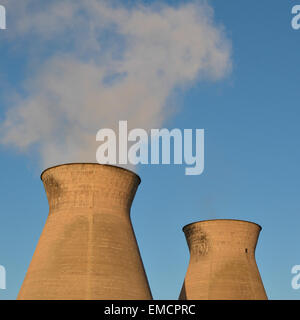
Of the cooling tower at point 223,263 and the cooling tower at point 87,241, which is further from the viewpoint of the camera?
the cooling tower at point 223,263

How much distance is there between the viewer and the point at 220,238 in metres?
26.1

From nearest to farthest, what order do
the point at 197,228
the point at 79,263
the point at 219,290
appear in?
the point at 79,263 < the point at 219,290 < the point at 197,228

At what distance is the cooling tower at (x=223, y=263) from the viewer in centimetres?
2502

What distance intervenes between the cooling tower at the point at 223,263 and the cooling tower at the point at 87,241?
7.53 m

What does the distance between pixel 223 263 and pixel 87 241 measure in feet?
32.5

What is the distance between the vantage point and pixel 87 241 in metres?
17.6

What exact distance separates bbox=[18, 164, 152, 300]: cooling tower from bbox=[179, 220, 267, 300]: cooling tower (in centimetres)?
753

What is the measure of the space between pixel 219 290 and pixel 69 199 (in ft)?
31.2
